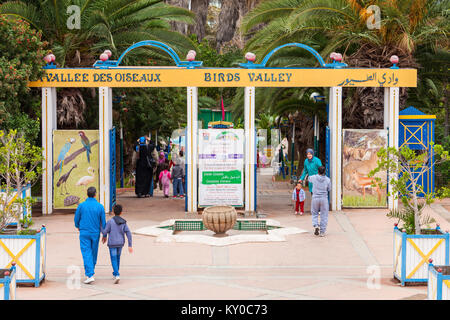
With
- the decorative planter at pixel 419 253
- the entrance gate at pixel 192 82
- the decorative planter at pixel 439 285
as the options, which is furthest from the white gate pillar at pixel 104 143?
the decorative planter at pixel 439 285

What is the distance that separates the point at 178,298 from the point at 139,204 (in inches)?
393

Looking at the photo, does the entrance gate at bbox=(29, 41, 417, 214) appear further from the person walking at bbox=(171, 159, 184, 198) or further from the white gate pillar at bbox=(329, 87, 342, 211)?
the person walking at bbox=(171, 159, 184, 198)

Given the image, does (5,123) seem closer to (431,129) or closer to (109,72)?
(109,72)

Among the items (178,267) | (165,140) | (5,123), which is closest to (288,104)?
(165,140)

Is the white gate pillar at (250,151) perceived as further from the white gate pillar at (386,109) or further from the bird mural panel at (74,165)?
the bird mural panel at (74,165)

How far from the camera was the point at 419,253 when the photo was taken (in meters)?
9.70

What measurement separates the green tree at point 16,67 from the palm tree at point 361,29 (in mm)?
6037

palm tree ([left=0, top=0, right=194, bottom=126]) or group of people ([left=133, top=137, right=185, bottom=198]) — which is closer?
palm tree ([left=0, top=0, right=194, bottom=126])

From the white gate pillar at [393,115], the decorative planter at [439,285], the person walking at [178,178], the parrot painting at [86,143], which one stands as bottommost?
the decorative planter at [439,285]

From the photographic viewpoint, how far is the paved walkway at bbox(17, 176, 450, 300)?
30.3 feet

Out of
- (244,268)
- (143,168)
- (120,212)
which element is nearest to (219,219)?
(244,268)

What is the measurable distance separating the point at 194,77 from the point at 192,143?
64.9 inches

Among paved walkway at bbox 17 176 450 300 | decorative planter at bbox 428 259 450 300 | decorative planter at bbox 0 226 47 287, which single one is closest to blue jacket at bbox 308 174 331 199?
paved walkway at bbox 17 176 450 300

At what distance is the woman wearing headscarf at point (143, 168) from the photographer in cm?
1986
